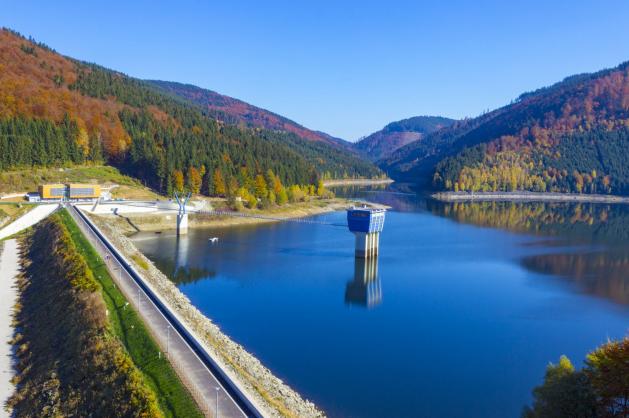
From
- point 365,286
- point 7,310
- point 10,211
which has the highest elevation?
point 10,211

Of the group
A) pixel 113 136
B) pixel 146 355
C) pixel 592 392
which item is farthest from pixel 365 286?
pixel 113 136

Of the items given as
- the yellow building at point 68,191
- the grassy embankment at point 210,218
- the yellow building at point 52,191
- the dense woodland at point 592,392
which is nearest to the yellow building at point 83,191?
the yellow building at point 68,191

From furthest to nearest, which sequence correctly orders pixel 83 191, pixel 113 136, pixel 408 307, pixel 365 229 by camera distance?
pixel 113 136
pixel 83 191
pixel 365 229
pixel 408 307

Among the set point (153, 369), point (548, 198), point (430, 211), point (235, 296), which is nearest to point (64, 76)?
point (430, 211)

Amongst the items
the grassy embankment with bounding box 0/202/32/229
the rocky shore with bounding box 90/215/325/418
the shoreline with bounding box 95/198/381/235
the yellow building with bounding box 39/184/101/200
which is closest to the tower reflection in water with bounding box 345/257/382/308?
the rocky shore with bounding box 90/215/325/418

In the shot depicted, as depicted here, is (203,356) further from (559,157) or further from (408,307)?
(559,157)

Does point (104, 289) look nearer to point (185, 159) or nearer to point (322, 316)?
point (322, 316)

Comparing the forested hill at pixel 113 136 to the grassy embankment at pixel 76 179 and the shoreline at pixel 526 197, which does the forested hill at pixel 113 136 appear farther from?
the shoreline at pixel 526 197
